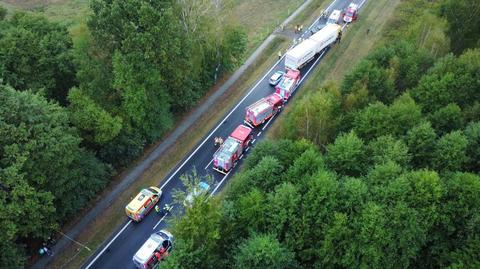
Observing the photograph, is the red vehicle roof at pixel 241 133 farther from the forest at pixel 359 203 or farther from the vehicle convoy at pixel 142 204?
the vehicle convoy at pixel 142 204

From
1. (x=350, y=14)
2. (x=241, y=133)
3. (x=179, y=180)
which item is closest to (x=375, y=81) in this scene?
(x=241, y=133)

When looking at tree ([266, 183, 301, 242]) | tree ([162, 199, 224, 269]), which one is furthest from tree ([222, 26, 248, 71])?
tree ([162, 199, 224, 269])

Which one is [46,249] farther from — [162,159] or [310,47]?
[310,47]

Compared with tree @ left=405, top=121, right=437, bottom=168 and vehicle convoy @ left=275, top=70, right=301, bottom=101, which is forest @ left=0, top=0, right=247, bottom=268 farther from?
tree @ left=405, top=121, right=437, bottom=168

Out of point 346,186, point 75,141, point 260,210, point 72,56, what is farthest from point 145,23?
point 346,186

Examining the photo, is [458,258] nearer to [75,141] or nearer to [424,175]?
[424,175]

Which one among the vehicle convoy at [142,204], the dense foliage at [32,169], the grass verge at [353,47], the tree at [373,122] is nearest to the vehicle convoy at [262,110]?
the grass verge at [353,47]
